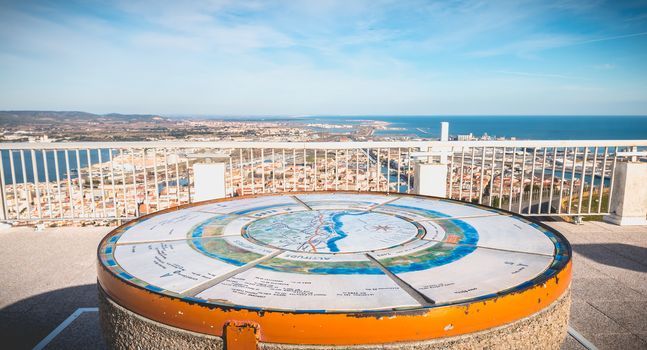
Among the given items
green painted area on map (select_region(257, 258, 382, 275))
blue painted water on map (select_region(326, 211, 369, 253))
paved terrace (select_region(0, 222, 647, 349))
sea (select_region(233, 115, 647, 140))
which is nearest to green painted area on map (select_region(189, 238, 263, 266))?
green painted area on map (select_region(257, 258, 382, 275))

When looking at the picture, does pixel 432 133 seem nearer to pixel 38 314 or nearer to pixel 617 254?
pixel 617 254

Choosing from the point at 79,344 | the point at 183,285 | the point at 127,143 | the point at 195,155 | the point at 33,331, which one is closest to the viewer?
the point at 183,285

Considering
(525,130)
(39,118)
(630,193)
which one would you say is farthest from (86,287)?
(525,130)

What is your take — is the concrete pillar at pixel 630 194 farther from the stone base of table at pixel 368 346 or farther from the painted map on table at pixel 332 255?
the stone base of table at pixel 368 346

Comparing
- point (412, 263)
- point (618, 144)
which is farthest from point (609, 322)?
point (618, 144)

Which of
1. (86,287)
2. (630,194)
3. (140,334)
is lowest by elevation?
(86,287)

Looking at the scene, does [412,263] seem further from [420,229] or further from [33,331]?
[33,331]

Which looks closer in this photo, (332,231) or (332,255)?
(332,255)

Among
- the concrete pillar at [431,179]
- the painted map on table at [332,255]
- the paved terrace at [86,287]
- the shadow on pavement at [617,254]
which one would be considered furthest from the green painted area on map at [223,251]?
the shadow on pavement at [617,254]
